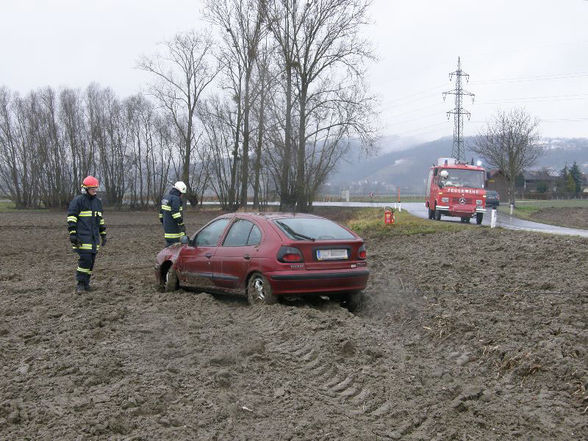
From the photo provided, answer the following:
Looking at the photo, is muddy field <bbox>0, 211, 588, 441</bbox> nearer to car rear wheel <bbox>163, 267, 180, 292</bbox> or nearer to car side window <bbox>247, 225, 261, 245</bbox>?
car rear wheel <bbox>163, 267, 180, 292</bbox>

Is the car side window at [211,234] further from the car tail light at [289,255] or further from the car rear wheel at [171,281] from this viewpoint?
the car tail light at [289,255]

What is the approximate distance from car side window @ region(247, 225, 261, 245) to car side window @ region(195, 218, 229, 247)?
85 centimetres

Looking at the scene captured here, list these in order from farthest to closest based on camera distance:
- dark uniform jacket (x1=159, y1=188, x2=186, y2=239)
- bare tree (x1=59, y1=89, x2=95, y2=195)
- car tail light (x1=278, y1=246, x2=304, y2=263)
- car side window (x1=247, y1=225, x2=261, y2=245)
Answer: bare tree (x1=59, y1=89, x2=95, y2=195)
dark uniform jacket (x1=159, y1=188, x2=186, y2=239)
car side window (x1=247, y1=225, x2=261, y2=245)
car tail light (x1=278, y1=246, x2=304, y2=263)

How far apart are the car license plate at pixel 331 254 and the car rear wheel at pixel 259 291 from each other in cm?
78

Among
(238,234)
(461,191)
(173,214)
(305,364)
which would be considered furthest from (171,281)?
(461,191)

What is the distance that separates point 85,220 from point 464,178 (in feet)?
60.5

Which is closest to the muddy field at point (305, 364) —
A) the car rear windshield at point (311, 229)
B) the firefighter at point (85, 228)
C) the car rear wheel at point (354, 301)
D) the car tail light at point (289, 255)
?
the car rear wheel at point (354, 301)

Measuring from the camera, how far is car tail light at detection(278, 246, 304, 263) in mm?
7798

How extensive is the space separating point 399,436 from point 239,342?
2.42m

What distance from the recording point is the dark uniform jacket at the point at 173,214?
11663 mm

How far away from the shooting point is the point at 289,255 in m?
7.82

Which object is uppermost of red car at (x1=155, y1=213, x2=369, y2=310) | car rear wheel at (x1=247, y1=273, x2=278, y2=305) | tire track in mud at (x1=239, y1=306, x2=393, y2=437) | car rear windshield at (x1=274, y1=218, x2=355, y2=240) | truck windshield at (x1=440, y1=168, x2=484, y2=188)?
truck windshield at (x1=440, y1=168, x2=484, y2=188)

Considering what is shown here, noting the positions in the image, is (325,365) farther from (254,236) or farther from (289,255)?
(254,236)

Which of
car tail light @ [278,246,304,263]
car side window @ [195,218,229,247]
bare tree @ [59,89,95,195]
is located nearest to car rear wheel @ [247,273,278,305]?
car tail light @ [278,246,304,263]
